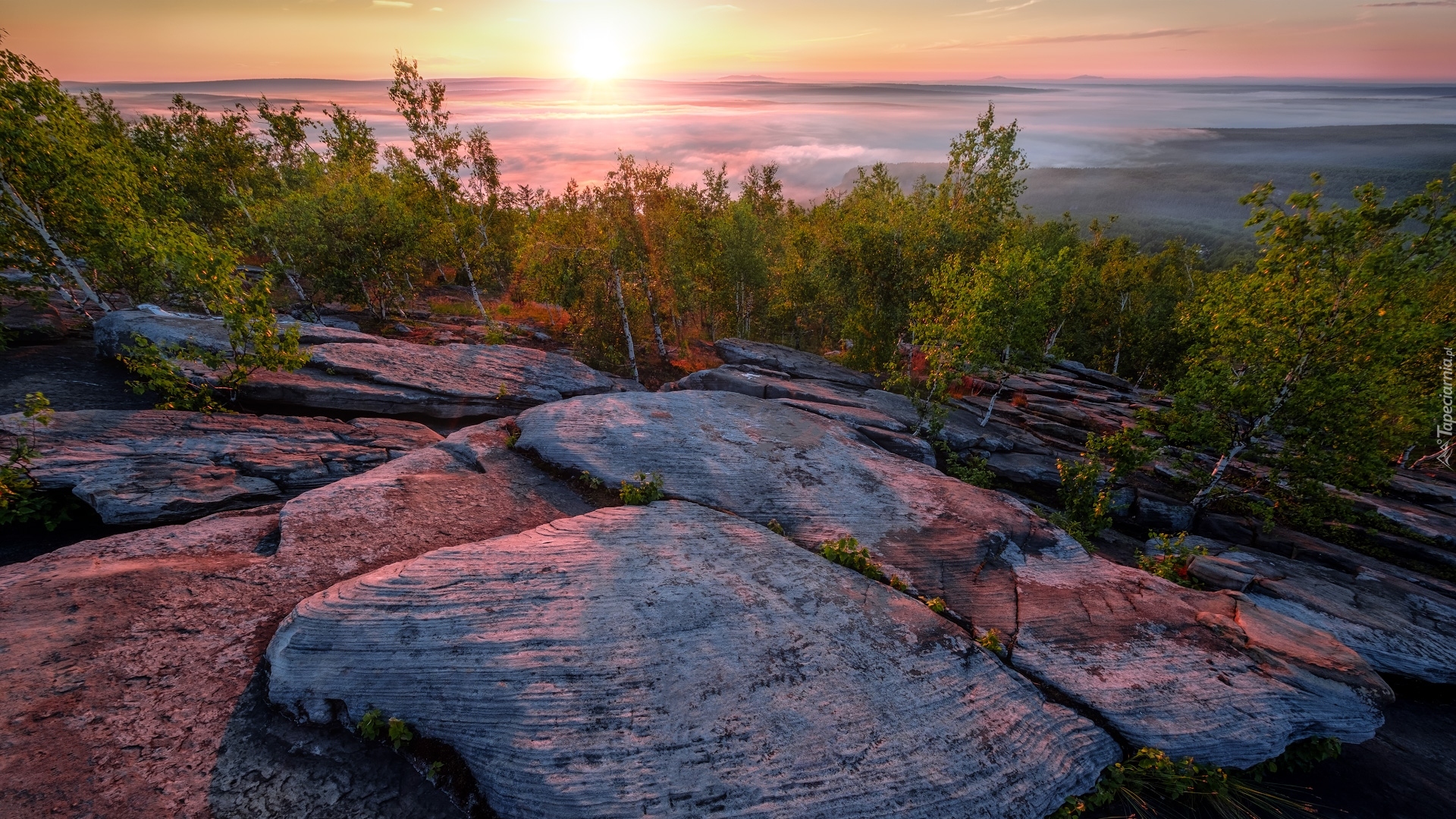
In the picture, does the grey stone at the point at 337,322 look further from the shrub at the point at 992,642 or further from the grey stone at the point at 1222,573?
the grey stone at the point at 1222,573

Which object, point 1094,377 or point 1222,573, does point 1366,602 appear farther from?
point 1094,377

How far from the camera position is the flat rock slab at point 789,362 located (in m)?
34.9

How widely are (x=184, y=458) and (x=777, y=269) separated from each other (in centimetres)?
4124

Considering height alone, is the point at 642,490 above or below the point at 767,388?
above

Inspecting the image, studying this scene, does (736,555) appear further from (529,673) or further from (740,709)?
(529,673)

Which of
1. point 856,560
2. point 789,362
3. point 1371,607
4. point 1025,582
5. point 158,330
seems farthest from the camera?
point 789,362

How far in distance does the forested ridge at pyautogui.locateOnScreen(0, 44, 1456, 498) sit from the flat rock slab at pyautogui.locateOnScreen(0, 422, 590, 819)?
9.64 metres

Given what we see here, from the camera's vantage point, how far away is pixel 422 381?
72.4ft

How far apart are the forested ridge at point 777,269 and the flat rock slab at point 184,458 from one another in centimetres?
295

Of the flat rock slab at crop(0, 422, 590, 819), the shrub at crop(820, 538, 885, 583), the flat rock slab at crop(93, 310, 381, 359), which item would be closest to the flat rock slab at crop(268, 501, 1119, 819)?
the flat rock slab at crop(0, 422, 590, 819)

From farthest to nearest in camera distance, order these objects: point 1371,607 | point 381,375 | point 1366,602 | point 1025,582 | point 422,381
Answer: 1. point 422,381
2. point 381,375
3. point 1366,602
4. point 1371,607
5. point 1025,582

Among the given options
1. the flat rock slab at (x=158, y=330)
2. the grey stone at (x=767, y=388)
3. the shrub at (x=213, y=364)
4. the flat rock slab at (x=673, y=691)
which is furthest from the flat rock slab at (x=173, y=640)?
the grey stone at (x=767, y=388)

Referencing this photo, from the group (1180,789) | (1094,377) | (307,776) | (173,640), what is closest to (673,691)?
(307,776)

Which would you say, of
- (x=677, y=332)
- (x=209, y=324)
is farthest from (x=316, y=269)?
(x=677, y=332)
